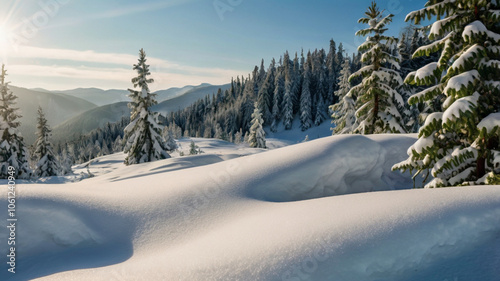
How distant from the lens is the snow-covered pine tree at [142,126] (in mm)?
22811

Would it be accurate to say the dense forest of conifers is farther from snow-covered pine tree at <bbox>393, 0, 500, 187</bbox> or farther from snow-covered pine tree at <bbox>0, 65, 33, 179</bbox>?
snow-covered pine tree at <bbox>393, 0, 500, 187</bbox>

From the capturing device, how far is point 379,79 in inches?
610

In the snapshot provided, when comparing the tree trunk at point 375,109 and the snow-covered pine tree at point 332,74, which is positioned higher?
the snow-covered pine tree at point 332,74

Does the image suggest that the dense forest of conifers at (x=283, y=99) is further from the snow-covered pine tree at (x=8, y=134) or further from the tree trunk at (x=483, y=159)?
the tree trunk at (x=483, y=159)

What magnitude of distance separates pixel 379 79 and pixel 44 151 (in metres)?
37.0

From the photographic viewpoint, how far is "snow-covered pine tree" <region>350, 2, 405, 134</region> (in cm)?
1543

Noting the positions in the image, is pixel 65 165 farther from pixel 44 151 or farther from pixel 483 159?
pixel 483 159

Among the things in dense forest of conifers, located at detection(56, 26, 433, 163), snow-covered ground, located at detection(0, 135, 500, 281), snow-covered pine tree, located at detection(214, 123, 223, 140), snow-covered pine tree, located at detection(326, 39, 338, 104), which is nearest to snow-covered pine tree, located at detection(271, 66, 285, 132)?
dense forest of conifers, located at detection(56, 26, 433, 163)

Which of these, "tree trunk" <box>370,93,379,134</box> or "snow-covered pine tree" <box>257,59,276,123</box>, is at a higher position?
"snow-covered pine tree" <box>257,59,276,123</box>

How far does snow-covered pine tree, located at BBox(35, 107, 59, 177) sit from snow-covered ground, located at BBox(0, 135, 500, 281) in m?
32.9

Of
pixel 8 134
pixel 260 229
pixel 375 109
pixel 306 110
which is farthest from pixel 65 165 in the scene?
pixel 306 110

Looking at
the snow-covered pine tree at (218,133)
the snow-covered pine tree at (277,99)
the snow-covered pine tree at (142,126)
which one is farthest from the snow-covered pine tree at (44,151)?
the snow-covered pine tree at (277,99)

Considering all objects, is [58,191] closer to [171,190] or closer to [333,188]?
[171,190]

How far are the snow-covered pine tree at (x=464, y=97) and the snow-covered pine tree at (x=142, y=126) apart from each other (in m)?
20.9
